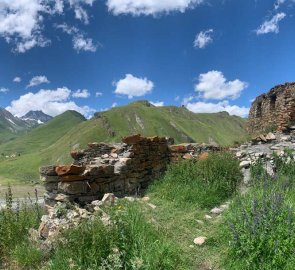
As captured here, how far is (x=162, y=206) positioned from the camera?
322 inches

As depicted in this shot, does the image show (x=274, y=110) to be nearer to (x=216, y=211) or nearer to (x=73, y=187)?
(x=216, y=211)

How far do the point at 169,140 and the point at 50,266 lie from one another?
28.5 ft

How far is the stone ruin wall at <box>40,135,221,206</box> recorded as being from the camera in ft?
28.7

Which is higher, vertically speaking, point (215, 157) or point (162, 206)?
point (215, 157)

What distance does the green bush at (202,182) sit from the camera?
8.44 metres

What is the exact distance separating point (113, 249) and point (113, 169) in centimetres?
500

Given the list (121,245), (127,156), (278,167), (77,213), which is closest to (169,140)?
(127,156)

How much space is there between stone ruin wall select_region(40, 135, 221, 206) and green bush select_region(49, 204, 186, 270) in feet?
9.33

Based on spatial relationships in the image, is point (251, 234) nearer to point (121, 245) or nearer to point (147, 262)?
point (147, 262)

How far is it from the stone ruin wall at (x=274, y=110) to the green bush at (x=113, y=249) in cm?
1112

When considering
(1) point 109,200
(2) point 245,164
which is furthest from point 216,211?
(2) point 245,164

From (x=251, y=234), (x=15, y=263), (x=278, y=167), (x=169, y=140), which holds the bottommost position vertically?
(x=15, y=263)

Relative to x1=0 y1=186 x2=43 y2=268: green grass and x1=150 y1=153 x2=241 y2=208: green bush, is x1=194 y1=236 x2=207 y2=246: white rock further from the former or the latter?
x1=0 y1=186 x2=43 y2=268: green grass

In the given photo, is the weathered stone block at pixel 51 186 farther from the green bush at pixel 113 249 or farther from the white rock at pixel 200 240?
the white rock at pixel 200 240
